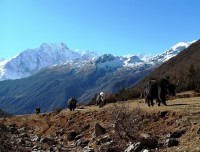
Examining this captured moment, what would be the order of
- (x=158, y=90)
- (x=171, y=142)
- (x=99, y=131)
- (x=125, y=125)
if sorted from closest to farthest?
1. (x=171, y=142)
2. (x=125, y=125)
3. (x=99, y=131)
4. (x=158, y=90)

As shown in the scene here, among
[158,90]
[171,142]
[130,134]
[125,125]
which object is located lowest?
[171,142]

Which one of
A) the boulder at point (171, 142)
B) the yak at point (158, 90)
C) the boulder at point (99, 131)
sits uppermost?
the yak at point (158, 90)

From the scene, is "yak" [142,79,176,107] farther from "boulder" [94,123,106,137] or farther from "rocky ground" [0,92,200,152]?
"boulder" [94,123,106,137]

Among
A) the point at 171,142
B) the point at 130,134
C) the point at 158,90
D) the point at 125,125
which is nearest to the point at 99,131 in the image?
the point at 125,125

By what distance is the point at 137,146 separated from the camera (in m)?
19.5

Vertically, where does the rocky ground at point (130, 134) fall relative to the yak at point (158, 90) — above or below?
below

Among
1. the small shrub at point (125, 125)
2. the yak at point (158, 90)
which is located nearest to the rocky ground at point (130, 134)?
the small shrub at point (125, 125)

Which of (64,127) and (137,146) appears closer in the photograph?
(137,146)

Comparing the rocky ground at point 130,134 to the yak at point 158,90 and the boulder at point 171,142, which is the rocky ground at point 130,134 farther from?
the yak at point 158,90

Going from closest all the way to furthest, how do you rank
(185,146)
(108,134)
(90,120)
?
(185,146) → (108,134) → (90,120)

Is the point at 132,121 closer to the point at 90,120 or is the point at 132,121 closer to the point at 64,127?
the point at 90,120

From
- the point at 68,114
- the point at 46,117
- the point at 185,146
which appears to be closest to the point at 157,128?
the point at 185,146

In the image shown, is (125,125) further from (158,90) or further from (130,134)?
(158,90)

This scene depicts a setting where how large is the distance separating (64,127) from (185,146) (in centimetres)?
1857
